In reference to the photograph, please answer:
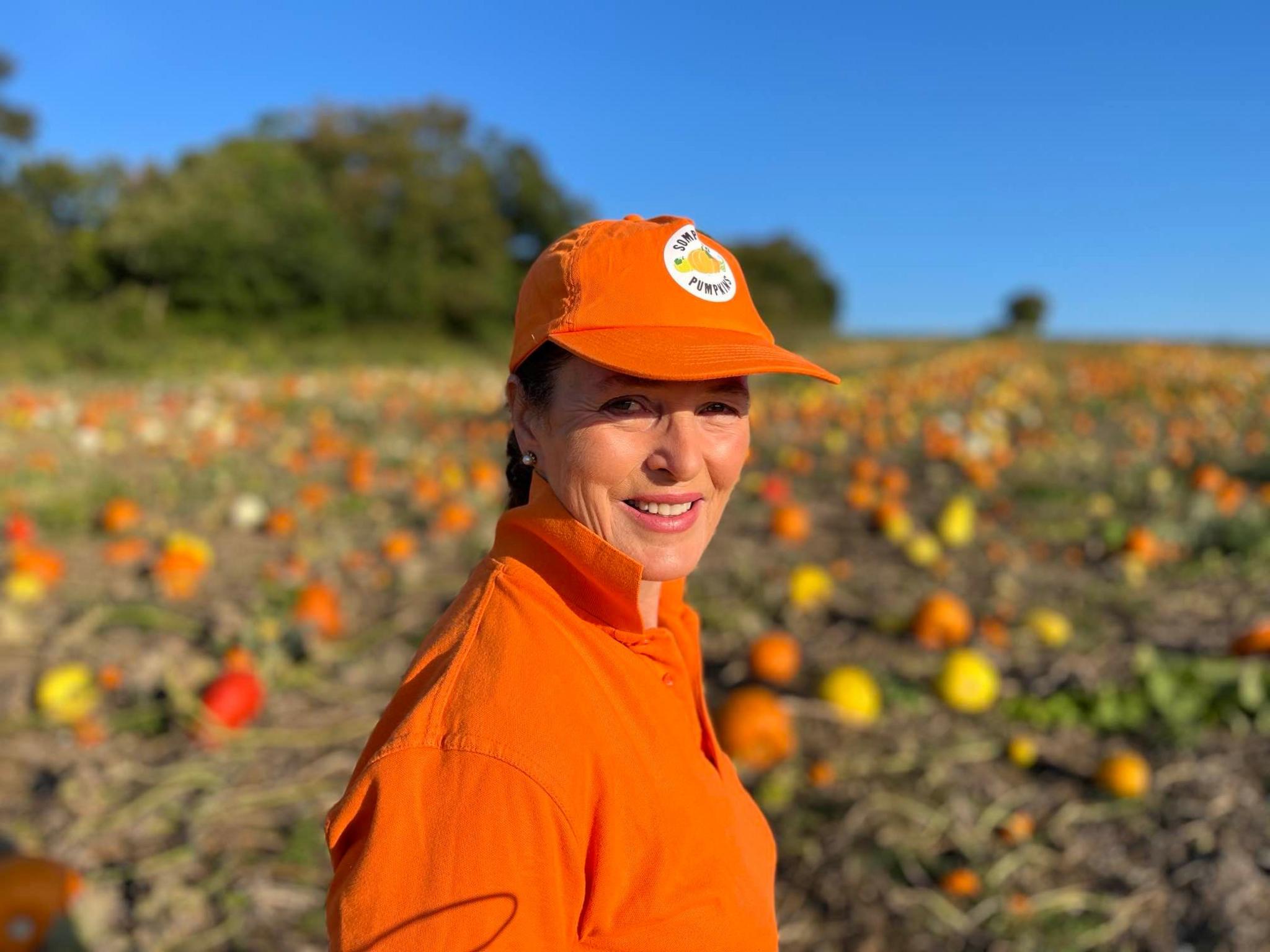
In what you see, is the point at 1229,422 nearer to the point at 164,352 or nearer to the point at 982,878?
the point at 982,878

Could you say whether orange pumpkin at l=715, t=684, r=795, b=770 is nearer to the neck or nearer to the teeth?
the neck

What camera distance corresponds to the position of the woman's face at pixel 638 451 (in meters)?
1.27

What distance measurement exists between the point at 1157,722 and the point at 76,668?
4070mm

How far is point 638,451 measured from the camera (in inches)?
50.7

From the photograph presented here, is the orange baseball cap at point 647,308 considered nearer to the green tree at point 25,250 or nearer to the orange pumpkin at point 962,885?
the orange pumpkin at point 962,885

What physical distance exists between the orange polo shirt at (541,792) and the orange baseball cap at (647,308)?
0.24m

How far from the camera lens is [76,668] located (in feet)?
12.5

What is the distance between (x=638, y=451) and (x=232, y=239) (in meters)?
24.3

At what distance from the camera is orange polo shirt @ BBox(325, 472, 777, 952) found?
40.0 inches

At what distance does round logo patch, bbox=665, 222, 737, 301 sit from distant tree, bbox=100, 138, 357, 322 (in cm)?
2398

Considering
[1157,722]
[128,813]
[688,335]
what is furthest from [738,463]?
[1157,722]

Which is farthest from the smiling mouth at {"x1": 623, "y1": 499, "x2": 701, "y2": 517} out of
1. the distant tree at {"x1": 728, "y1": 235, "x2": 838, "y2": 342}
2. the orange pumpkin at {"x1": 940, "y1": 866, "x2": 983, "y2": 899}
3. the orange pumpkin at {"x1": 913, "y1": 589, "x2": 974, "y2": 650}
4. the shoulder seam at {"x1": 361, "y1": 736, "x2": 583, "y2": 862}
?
the distant tree at {"x1": 728, "y1": 235, "x2": 838, "y2": 342}

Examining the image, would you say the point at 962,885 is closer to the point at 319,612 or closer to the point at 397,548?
the point at 319,612

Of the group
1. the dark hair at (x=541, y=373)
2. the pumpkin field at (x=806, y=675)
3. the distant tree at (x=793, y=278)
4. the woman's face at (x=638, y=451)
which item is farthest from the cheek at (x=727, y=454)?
the distant tree at (x=793, y=278)
